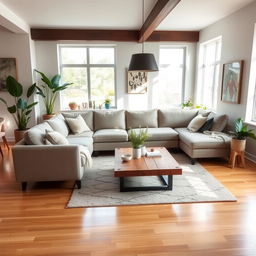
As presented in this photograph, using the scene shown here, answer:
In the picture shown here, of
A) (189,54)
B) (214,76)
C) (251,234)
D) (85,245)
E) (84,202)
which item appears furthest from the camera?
(189,54)

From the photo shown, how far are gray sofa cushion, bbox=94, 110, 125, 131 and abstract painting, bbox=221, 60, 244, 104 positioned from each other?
7.62 feet

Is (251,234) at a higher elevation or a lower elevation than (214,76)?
lower

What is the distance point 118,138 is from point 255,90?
Answer: 2.72 m

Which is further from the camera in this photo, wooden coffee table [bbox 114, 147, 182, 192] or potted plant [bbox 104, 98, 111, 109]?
potted plant [bbox 104, 98, 111, 109]

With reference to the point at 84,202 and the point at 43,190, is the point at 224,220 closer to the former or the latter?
the point at 84,202

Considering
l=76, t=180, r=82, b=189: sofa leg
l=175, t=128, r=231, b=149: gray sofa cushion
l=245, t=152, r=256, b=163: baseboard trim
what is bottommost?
l=76, t=180, r=82, b=189: sofa leg

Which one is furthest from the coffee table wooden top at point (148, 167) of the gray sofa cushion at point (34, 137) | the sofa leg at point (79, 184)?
the gray sofa cushion at point (34, 137)

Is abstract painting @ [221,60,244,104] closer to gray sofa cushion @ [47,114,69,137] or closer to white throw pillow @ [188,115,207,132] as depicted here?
white throw pillow @ [188,115,207,132]

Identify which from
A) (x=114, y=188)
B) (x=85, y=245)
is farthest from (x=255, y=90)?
(x=85, y=245)

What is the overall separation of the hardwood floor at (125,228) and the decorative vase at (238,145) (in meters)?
0.86

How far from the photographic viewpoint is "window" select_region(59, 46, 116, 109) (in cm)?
620

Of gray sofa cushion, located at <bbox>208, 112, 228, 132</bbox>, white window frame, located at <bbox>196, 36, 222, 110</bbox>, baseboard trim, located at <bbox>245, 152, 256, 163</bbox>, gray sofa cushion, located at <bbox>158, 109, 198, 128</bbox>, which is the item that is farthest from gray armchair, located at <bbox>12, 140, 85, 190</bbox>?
white window frame, located at <bbox>196, 36, 222, 110</bbox>

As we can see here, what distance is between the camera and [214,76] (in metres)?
5.61

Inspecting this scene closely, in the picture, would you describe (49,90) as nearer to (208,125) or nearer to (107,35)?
(107,35)
